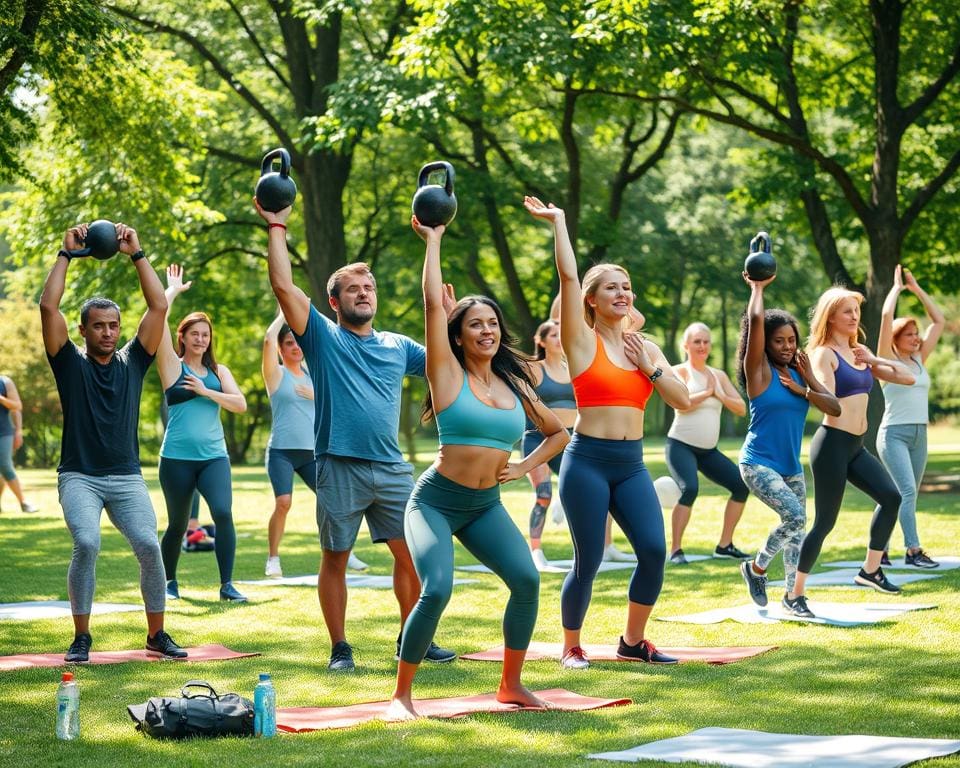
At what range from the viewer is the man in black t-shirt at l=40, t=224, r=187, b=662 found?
7816 mm

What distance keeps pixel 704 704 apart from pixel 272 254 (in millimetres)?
3153

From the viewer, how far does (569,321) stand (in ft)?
24.1

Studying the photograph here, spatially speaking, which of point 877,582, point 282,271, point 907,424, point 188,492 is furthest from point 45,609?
point 907,424

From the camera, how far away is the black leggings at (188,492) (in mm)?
10477

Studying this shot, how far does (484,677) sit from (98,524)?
8.07 feet

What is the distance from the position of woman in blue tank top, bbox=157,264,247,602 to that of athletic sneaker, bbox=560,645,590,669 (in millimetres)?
3720

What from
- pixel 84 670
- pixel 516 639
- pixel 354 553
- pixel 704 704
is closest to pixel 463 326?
pixel 516 639

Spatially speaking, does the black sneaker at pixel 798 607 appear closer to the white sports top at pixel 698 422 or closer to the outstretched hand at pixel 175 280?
the white sports top at pixel 698 422

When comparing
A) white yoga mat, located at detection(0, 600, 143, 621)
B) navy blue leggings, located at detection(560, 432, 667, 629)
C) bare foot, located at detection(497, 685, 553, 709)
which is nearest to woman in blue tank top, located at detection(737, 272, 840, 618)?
navy blue leggings, located at detection(560, 432, 667, 629)

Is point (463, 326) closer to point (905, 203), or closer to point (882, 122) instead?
point (882, 122)

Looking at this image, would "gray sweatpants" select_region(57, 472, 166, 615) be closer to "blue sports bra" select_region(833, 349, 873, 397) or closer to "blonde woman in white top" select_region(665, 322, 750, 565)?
"blue sports bra" select_region(833, 349, 873, 397)

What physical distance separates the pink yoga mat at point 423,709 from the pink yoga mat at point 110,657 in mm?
1619

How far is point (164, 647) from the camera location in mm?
8070

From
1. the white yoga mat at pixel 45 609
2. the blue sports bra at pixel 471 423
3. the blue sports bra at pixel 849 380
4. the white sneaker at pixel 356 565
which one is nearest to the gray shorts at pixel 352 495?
the blue sports bra at pixel 471 423
